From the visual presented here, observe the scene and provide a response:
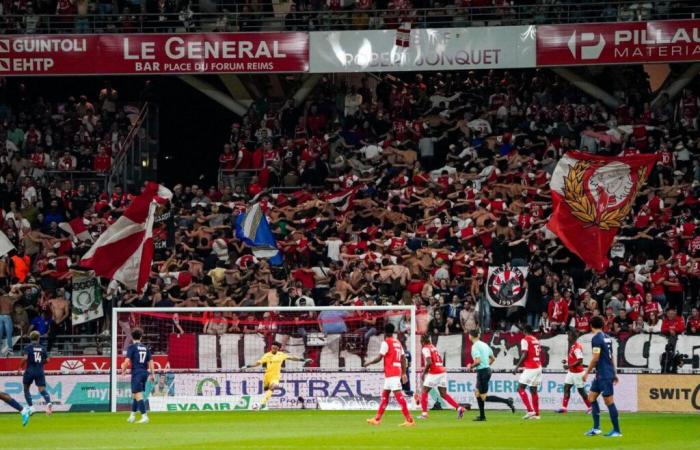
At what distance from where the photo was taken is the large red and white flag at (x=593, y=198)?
3066 cm

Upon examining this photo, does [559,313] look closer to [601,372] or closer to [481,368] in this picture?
[481,368]

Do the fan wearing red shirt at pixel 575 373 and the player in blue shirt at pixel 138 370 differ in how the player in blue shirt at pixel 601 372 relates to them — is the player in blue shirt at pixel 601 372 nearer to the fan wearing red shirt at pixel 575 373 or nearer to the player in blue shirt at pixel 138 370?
the fan wearing red shirt at pixel 575 373

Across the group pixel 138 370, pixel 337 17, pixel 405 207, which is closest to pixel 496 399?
pixel 138 370

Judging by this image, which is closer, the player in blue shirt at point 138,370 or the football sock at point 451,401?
the player in blue shirt at point 138,370

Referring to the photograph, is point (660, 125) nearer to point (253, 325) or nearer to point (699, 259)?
point (699, 259)

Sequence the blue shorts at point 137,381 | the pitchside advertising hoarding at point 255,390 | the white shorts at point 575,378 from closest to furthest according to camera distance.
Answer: the blue shorts at point 137,381 < the white shorts at point 575,378 < the pitchside advertising hoarding at point 255,390

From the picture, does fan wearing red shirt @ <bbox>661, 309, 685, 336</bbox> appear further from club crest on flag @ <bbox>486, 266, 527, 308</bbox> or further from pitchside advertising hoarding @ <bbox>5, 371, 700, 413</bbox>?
club crest on flag @ <bbox>486, 266, 527, 308</bbox>

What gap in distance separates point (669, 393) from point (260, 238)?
11.2m

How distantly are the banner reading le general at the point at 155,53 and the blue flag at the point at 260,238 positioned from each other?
6.28 meters

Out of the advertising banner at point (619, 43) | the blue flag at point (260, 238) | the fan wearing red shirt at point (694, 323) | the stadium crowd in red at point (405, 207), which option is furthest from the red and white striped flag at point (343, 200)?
the fan wearing red shirt at point (694, 323)

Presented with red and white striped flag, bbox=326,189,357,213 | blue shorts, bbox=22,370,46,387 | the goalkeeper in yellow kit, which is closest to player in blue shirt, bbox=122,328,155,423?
blue shorts, bbox=22,370,46,387

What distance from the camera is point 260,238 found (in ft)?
112

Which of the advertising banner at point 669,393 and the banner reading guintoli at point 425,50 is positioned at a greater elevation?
the banner reading guintoli at point 425,50

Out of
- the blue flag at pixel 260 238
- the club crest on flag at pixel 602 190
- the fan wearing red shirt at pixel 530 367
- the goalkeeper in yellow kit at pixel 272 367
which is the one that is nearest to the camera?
the fan wearing red shirt at pixel 530 367
